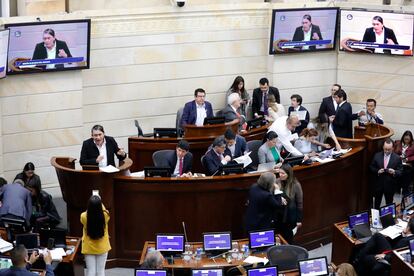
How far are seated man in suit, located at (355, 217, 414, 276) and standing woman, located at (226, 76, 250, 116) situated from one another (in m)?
6.03

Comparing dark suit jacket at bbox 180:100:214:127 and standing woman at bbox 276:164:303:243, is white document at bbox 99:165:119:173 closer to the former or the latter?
standing woman at bbox 276:164:303:243

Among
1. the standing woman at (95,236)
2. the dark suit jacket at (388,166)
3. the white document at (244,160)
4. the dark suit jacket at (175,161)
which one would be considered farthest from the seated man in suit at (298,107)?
the standing woman at (95,236)

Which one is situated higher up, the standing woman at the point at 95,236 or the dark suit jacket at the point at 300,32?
the dark suit jacket at the point at 300,32

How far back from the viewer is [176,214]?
14273mm

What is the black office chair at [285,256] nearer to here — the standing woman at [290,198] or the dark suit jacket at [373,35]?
the standing woman at [290,198]

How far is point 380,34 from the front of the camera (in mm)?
19047

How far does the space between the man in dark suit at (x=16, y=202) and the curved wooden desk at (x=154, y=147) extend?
2.77 metres

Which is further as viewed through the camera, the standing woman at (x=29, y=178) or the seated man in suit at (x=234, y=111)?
the seated man in suit at (x=234, y=111)

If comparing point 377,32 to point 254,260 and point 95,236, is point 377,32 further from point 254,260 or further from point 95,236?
point 95,236

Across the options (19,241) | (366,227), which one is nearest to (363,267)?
(366,227)

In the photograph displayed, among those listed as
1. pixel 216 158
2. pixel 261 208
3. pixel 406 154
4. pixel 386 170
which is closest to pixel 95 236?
pixel 261 208

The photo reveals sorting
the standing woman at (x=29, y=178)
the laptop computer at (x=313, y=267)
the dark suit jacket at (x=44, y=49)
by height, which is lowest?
the laptop computer at (x=313, y=267)

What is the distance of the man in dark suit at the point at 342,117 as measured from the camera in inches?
733

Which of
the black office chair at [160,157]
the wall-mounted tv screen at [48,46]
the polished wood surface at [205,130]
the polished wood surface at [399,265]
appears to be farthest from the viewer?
the polished wood surface at [205,130]
